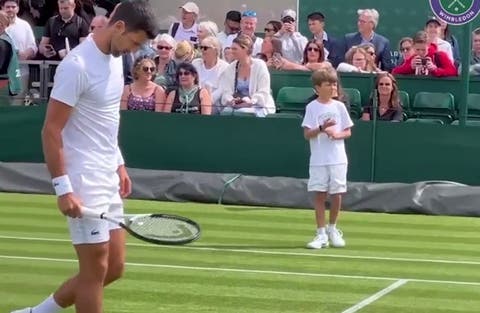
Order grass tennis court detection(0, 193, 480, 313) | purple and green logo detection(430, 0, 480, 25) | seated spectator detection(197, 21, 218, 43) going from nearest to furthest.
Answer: grass tennis court detection(0, 193, 480, 313), purple and green logo detection(430, 0, 480, 25), seated spectator detection(197, 21, 218, 43)

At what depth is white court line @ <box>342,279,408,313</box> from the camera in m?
9.68

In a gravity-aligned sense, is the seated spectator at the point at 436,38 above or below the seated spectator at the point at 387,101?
above

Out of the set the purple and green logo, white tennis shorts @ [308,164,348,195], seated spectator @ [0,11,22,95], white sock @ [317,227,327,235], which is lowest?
white sock @ [317,227,327,235]

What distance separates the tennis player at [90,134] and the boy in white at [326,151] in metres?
5.74

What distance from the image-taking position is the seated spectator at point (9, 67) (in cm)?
1889

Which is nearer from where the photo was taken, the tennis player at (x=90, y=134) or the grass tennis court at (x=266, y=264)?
the tennis player at (x=90, y=134)

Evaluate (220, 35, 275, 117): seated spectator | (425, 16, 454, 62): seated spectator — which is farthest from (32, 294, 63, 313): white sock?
(425, 16, 454, 62): seated spectator

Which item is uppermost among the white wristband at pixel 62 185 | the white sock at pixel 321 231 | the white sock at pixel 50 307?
the white wristband at pixel 62 185

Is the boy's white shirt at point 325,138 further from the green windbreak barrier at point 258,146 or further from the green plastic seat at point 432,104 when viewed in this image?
the green plastic seat at point 432,104

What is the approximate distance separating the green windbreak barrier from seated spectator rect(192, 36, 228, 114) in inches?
29.4

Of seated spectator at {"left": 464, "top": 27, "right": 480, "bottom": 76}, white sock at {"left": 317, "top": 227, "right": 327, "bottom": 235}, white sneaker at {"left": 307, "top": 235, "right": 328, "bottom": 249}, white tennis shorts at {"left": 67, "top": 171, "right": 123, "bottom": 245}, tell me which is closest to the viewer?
white tennis shorts at {"left": 67, "top": 171, "right": 123, "bottom": 245}

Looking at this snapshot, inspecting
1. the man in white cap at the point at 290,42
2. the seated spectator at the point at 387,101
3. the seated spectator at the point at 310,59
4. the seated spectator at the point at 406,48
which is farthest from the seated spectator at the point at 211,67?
the seated spectator at the point at 406,48

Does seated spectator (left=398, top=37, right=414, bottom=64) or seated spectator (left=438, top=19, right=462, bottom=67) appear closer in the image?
seated spectator (left=398, top=37, right=414, bottom=64)

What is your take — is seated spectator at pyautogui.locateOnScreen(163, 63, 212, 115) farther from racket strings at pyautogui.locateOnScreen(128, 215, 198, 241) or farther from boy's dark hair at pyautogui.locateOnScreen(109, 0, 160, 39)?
boy's dark hair at pyautogui.locateOnScreen(109, 0, 160, 39)
